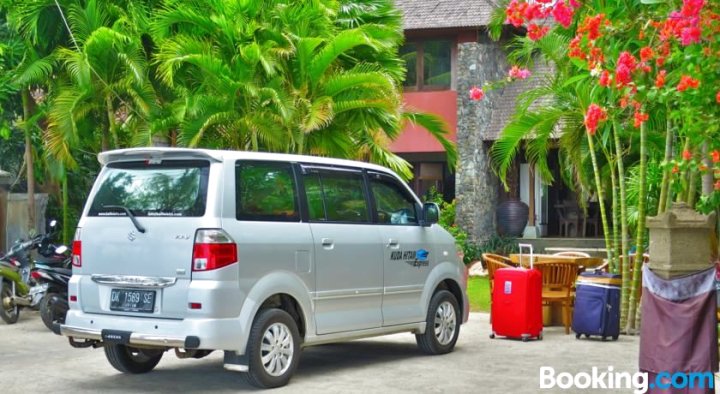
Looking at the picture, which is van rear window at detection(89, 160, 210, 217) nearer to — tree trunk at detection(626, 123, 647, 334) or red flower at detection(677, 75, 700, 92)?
red flower at detection(677, 75, 700, 92)

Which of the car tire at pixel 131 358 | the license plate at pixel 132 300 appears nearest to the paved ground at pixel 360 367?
the car tire at pixel 131 358

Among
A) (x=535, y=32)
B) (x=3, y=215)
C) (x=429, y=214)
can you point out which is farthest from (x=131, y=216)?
(x=3, y=215)

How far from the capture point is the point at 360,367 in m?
11.5

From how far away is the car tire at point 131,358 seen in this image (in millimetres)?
10805

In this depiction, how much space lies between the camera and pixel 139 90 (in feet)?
56.7

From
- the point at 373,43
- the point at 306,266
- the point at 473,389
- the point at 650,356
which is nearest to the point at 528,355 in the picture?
the point at 473,389

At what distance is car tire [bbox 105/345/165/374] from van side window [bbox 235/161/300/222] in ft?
5.79

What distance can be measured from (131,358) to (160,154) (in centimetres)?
221

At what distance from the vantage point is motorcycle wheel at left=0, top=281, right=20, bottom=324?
1543cm

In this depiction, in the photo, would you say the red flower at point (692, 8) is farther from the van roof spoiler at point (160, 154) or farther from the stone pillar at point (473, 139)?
the stone pillar at point (473, 139)

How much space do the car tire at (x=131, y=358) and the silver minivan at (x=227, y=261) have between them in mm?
14

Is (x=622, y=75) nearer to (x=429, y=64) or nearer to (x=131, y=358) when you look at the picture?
(x=131, y=358)

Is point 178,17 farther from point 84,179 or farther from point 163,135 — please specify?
point 84,179

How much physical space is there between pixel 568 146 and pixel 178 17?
6.03m
